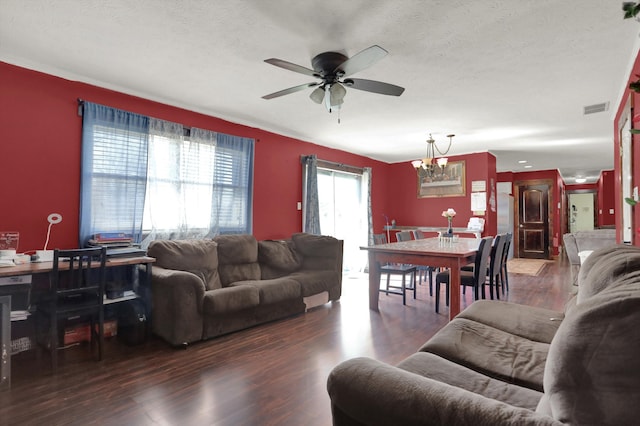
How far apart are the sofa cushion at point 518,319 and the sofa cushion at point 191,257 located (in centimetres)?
262

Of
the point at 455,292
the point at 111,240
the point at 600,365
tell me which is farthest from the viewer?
the point at 455,292

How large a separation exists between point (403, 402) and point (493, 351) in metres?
0.97

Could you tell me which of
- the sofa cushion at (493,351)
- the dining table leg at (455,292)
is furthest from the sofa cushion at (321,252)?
the sofa cushion at (493,351)

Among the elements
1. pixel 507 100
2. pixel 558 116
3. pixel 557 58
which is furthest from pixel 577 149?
pixel 557 58

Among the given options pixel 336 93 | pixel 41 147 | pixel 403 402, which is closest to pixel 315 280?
pixel 336 93

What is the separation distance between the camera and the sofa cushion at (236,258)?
4.05 metres

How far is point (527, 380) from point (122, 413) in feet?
7.06

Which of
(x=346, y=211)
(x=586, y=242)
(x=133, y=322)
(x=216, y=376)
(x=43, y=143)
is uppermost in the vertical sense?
(x=43, y=143)

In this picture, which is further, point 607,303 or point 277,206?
point 277,206

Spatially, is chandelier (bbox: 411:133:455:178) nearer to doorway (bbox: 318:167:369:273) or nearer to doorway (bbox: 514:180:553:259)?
doorway (bbox: 318:167:369:273)

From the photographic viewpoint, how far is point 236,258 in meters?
4.12

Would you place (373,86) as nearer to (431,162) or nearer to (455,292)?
(455,292)

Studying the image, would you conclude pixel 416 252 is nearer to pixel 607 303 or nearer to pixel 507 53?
pixel 507 53

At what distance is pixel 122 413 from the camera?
2.00m
